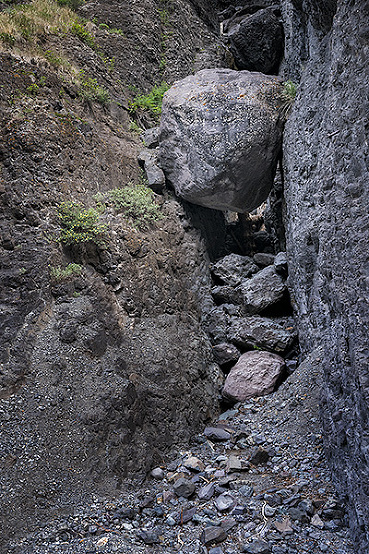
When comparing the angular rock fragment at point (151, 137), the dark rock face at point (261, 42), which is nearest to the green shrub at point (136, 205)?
the angular rock fragment at point (151, 137)

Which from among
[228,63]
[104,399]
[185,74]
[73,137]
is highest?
[228,63]

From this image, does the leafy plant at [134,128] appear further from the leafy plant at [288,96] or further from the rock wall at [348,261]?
the rock wall at [348,261]

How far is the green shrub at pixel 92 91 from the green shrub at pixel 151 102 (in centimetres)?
114

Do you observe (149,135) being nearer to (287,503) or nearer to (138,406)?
(138,406)

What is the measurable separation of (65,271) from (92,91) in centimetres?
496

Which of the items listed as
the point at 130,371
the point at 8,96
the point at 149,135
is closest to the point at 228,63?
the point at 149,135

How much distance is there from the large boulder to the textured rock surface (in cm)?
380

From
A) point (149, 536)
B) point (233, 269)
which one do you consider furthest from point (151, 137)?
point (149, 536)

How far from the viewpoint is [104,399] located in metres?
5.86

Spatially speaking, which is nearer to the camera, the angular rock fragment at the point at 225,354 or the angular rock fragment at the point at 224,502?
the angular rock fragment at the point at 224,502

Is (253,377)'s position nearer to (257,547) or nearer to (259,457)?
(259,457)

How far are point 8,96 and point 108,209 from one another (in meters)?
2.76

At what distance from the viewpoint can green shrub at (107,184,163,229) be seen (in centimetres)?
818

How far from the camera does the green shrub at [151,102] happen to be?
10773 millimetres
